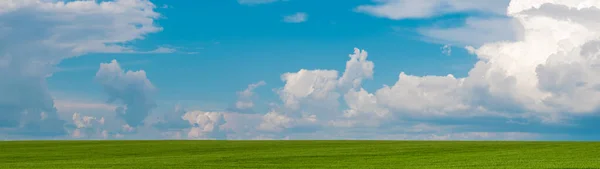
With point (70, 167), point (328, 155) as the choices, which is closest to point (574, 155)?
point (328, 155)

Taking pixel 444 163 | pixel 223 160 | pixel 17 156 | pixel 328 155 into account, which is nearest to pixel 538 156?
pixel 444 163

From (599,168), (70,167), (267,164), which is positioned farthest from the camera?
(267,164)

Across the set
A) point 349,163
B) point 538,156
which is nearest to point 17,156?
point 349,163

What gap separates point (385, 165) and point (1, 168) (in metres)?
23.1

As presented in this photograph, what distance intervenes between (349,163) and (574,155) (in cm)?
1513

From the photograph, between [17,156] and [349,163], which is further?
[17,156]

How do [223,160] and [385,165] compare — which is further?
[223,160]

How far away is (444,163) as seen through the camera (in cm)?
3966

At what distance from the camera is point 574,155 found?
142ft

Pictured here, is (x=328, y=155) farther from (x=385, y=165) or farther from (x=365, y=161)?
(x=385, y=165)

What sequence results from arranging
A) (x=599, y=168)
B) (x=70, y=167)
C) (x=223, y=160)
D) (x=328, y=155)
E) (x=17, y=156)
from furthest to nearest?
(x=17, y=156)
(x=328, y=155)
(x=223, y=160)
(x=70, y=167)
(x=599, y=168)

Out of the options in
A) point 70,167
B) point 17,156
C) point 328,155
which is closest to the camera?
point 70,167

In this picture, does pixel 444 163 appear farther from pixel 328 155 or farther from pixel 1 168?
pixel 1 168

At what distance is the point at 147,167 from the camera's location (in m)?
38.2
